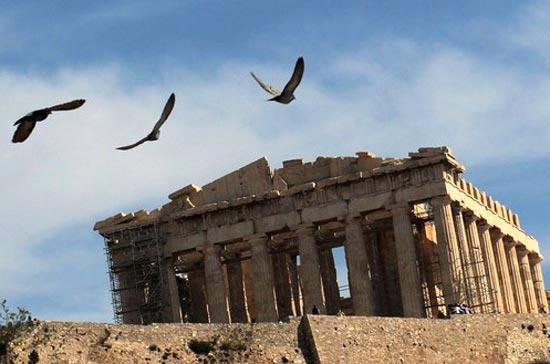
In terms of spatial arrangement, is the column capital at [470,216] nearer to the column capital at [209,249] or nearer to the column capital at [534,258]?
the column capital at [209,249]

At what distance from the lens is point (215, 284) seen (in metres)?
83.4

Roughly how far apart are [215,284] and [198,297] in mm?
3715

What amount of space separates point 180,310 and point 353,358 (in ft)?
72.4

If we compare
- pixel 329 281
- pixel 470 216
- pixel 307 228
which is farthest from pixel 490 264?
pixel 307 228

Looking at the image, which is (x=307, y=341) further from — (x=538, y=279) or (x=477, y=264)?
(x=538, y=279)

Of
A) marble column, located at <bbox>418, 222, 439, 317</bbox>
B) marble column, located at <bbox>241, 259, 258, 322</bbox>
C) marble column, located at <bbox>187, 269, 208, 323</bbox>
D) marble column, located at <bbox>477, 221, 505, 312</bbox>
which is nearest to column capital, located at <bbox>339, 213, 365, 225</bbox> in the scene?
A: marble column, located at <bbox>418, 222, 439, 317</bbox>

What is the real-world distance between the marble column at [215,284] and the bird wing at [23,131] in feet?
134

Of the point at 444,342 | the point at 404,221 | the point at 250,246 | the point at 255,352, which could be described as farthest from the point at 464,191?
the point at 255,352

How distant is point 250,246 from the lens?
275ft

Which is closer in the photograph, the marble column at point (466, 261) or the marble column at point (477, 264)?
the marble column at point (466, 261)

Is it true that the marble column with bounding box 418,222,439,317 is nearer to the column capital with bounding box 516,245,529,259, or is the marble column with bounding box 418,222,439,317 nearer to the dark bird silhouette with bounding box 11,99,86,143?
the column capital with bounding box 516,245,529,259

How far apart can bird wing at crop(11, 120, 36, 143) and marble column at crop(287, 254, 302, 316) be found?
4372cm

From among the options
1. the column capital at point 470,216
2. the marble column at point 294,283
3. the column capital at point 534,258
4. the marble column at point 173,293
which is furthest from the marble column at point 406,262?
the column capital at point 534,258

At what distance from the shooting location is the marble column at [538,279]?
9244cm
